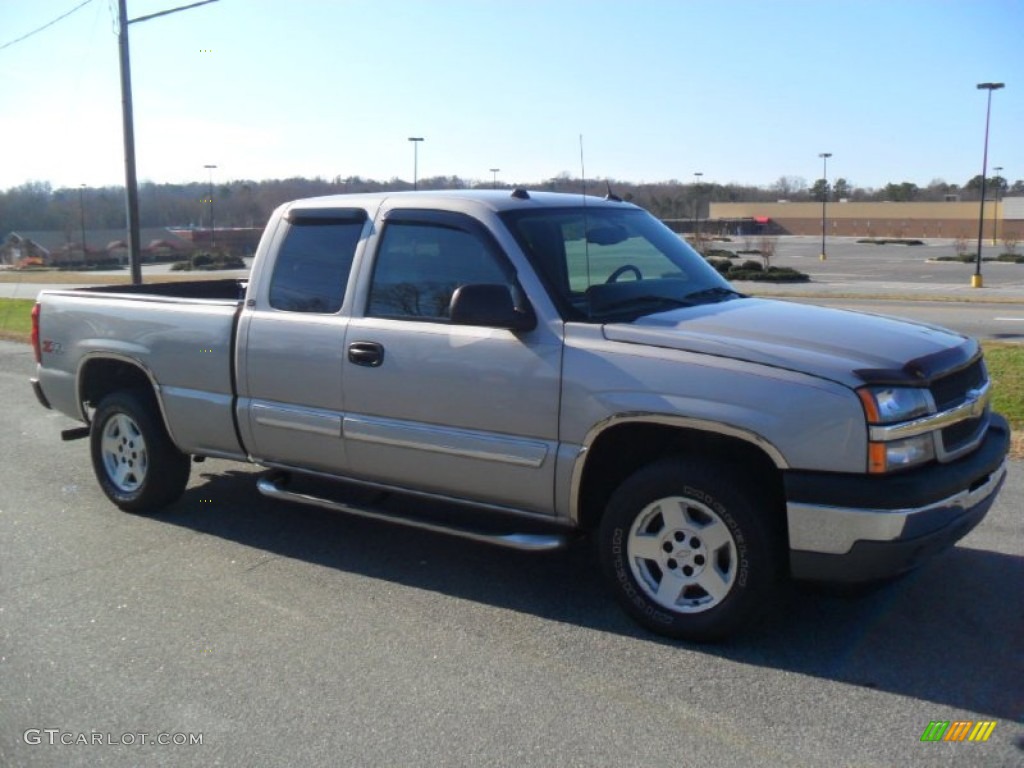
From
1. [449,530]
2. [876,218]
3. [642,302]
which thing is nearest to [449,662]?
[449,530]

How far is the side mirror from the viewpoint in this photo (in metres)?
4.62

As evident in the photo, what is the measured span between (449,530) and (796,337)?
189 centimetres

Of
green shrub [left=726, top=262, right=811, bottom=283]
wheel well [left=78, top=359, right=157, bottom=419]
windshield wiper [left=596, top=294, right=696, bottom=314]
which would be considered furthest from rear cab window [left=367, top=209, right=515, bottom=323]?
green shrub [left=726, top=262, right=811, bottom=283]

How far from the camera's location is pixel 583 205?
554cm

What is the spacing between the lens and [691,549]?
4387 millimetres

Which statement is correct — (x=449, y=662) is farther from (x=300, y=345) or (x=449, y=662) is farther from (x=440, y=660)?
(x=300, y=345)

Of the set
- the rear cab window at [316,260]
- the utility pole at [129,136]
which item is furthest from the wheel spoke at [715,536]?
the utility pole at [129,136]

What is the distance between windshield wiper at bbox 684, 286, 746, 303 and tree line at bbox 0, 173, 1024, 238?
3.04 feet

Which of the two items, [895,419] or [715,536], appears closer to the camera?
[895,419]

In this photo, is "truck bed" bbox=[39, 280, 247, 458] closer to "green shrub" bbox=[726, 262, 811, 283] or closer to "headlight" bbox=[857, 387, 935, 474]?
"headlight" bbox=[857, 387, 935, 474]

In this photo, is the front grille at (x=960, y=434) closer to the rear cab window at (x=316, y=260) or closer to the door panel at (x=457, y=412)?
the door panel at (x=457, y=412)

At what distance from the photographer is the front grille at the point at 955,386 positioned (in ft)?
13.7

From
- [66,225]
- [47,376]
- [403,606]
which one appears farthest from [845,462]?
[66,225]

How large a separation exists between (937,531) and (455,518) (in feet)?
9.69
